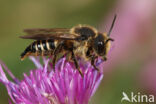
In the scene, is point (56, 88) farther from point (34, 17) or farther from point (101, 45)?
point (34, 17)

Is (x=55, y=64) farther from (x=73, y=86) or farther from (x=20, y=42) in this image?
(x=20, y=42)

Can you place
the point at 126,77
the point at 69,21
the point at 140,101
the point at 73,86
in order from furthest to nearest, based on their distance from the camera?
1. the point at 69,21
2. the point at 126,77
3. the point at 140,101
4. the point at 73,86

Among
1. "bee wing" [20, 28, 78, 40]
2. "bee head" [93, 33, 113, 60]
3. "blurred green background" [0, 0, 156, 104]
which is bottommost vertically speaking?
"blurred green background" [0, 0, 156, 104]

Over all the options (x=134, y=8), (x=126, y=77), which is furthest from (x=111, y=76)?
(x=134, y=8)

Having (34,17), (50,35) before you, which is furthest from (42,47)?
(34,17)

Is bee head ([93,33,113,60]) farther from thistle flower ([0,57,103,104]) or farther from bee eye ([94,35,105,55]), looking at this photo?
thistle flower ([0,57,103,104])

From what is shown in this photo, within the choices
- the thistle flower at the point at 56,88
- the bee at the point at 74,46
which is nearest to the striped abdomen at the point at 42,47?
the bee at the point at 74,46

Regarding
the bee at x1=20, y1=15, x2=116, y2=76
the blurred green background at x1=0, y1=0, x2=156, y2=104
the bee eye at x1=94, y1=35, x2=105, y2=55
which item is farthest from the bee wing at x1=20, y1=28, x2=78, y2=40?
the blurred green background at x1=0, y1=0, x2=156, y2=104

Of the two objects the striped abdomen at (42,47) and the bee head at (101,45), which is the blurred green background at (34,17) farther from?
the bee head at (101,45)
